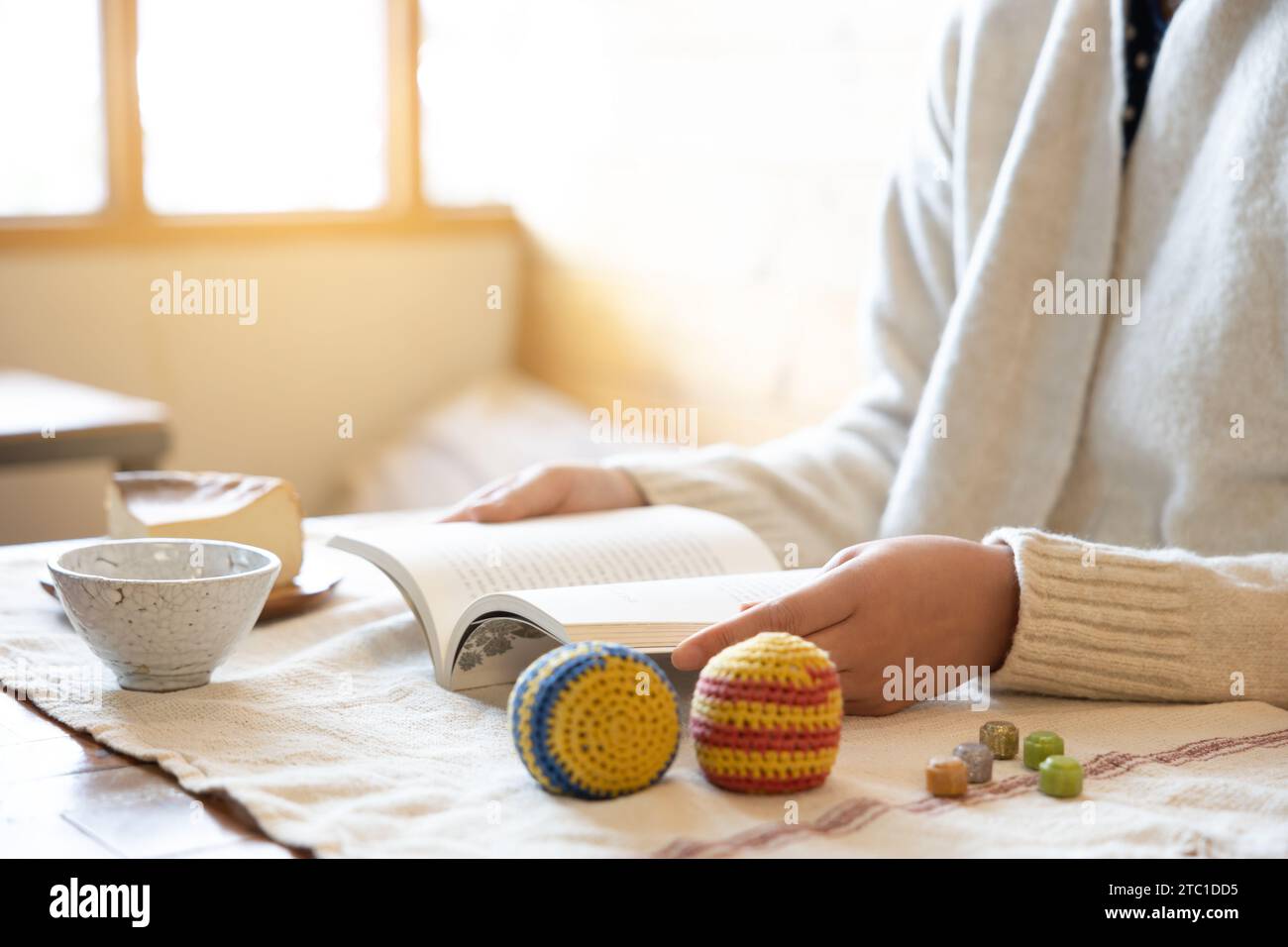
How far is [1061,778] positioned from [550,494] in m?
0.54

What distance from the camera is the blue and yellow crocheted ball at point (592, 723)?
0.65 m

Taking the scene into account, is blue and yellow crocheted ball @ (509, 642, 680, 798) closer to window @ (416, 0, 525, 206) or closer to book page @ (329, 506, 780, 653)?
book page @ (329, 506, 780, 653)

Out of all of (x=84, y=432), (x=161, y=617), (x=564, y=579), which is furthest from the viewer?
(x=84, y=432)

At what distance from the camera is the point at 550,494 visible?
3.70ft

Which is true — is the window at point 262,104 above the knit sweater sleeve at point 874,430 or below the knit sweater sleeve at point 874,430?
above

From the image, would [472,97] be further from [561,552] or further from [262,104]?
[561,552]

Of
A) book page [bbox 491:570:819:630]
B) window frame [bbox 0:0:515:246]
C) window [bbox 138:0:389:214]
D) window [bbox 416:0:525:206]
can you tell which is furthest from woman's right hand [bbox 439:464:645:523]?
window [bbox 416:0:525:206]

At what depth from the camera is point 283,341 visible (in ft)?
11.1

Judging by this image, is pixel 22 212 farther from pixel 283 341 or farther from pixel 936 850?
pixel 936 850

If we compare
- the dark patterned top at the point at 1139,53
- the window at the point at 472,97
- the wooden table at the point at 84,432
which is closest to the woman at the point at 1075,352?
the dark patterned top at the point at 1139,53

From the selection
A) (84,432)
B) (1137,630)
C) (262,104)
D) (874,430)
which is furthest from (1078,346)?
(262,104)

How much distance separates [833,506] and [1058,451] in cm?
19

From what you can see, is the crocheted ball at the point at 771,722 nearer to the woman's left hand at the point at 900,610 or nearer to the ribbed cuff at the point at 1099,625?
the woman's left hand at the point at 900,610
